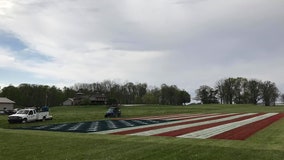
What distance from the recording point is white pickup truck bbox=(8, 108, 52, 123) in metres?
39.8

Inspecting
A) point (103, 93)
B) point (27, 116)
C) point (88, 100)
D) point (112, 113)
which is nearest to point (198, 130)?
point (27, 116)

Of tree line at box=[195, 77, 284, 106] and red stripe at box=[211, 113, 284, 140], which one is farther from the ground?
tree line at box=[195, 77, 284, 106]

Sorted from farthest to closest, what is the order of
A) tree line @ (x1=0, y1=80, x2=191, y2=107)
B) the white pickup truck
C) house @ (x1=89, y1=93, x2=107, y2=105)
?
house @ (x1=89, y1=93, x2=107, y2=105) < tree line @ (x1=0, y1=80, x2=191, y2=107) < the white pickup truck

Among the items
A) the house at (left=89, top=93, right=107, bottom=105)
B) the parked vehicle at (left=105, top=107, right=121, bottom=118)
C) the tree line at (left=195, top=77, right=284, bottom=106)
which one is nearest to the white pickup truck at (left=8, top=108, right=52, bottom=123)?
the parked vehicle at (left=105, top=107, right=121, bottom=118)

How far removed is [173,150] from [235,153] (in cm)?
259

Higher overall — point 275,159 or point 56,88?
point 56,88

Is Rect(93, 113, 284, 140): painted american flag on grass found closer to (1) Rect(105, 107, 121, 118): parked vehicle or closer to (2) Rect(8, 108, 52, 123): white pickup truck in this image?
(2) Rect(8, 108, 52, 123): white pickup truck

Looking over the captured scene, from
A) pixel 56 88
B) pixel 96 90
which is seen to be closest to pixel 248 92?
pixel 96 90

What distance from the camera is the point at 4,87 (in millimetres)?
138500

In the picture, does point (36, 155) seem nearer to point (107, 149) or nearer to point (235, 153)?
point (107, 149)

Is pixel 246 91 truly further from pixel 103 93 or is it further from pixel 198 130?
pixel 198 130

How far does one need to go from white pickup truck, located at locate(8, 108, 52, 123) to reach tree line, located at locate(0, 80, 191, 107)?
87389mm

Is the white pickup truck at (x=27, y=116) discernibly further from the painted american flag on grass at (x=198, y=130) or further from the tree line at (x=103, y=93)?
the tree line at (x=103, y=93)

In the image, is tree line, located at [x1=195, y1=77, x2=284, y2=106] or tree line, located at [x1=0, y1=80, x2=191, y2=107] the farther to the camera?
tree line, located at [x1=195, y1=77, x2=284, y2=106]
